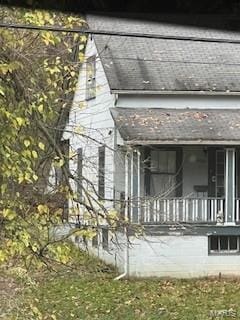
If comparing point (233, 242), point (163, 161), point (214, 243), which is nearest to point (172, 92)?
point (163, 161)

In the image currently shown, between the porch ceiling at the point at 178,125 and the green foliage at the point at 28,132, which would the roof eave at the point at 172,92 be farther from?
the green foliage at the point at 28,132

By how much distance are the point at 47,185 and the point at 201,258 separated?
7.51 metres

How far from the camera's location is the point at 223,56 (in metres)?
16.9

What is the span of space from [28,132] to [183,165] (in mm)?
9343

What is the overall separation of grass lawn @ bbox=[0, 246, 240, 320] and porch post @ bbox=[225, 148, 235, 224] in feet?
4.76

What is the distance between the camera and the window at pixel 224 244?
15.2m

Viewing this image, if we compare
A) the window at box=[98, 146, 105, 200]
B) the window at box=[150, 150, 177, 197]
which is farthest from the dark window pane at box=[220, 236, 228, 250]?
the window at box=[98, 146, 105, 200]

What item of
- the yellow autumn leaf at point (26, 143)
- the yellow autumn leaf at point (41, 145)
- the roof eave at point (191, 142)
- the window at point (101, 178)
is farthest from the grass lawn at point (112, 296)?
the roof eave at point (191, 142)

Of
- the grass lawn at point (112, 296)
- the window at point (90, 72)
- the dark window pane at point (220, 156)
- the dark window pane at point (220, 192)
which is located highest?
the window at point (90, 72)

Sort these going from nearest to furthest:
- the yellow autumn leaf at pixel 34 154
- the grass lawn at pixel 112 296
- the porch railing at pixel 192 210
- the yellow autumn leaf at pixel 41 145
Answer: the yellow autumn leaf at pixel 34 154 < the yellow autumn leaf at pixel 41 145 < the grass lawn at pixel 112 296 < the porch railing at pixel 192 210

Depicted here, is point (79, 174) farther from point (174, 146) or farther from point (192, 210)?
point (174, 146)

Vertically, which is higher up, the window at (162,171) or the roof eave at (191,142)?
the roof eave at (191,142)

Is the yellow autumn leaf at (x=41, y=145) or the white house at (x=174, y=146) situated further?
the white house at (x=174, y=146)

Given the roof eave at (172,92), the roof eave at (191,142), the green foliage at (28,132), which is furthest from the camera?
the roof eave at (172,92)
